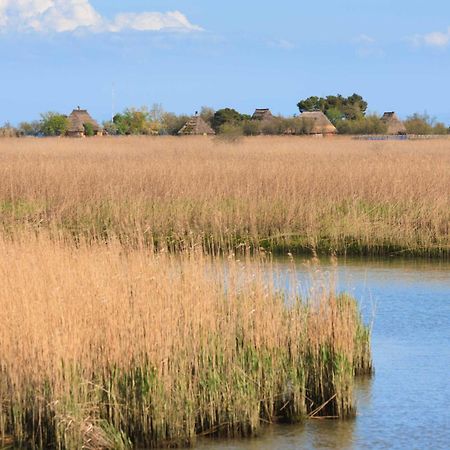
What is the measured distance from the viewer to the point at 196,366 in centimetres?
676

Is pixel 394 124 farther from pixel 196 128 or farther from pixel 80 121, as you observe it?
pixel 80 121

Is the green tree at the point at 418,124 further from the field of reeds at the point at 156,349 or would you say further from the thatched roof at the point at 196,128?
the field of reeds at the point at 156,349

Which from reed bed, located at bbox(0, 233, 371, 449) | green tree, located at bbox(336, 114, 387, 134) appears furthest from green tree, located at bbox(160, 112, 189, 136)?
reed bed, located at bbox(0, 233, 371, 449)

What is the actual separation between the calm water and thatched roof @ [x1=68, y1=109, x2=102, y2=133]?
146ft

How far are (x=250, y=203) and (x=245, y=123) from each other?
28.7 metres

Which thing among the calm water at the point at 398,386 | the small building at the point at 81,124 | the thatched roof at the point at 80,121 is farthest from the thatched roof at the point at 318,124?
the calm water at the point at 398,386

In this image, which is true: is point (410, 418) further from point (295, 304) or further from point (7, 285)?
point (7, 285)

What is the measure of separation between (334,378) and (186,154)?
702 inches

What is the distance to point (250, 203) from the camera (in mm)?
15031

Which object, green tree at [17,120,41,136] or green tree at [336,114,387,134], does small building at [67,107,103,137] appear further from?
green tree at [336,114,387,134]

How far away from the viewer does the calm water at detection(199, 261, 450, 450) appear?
→ 22.0 ft

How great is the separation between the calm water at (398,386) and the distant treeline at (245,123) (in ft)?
74.5

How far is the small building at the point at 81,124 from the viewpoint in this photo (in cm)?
5533

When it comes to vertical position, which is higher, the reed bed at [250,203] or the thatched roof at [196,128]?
the thatched roof at [196,128]
